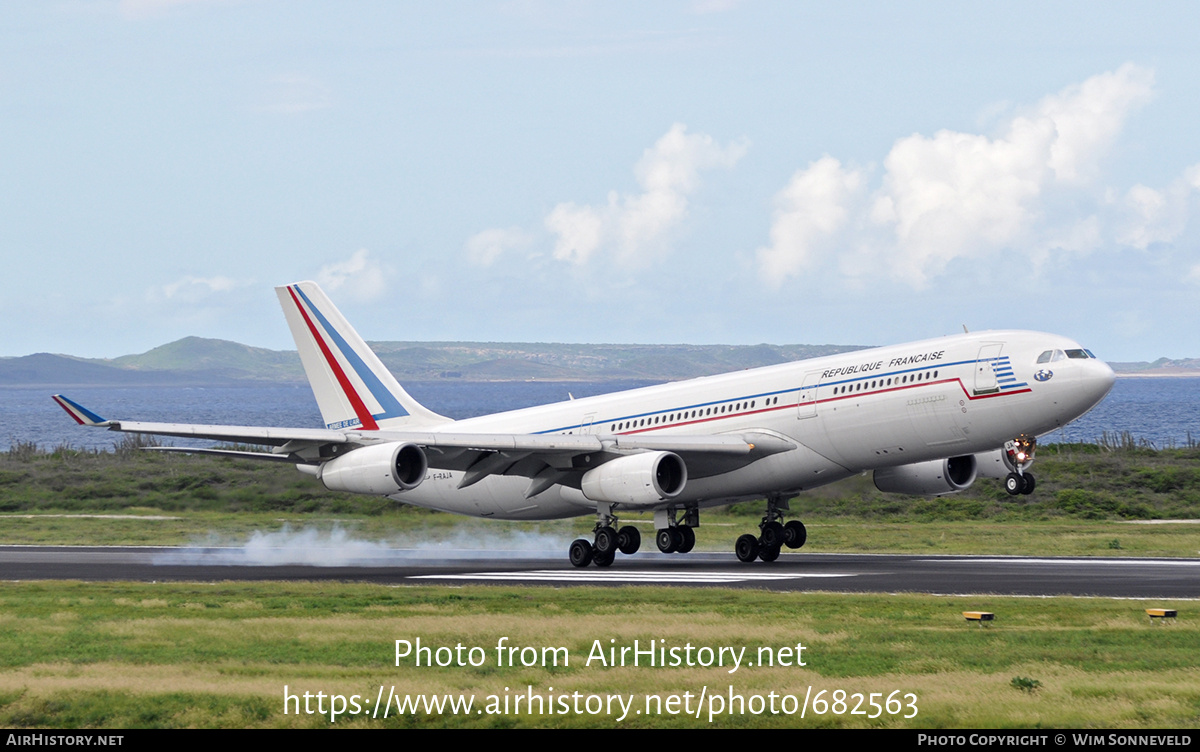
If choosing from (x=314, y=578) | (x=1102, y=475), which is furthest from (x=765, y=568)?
(x=1102, y=475)

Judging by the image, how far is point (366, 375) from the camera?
4494 cm

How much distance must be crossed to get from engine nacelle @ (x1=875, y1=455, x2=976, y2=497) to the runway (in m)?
2.14

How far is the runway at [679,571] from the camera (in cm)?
2948

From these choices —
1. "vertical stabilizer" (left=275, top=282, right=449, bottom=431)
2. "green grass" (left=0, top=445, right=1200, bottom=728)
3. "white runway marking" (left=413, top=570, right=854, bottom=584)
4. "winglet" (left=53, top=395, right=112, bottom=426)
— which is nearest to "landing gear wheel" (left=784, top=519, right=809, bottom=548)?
"green grass" (left=0, top=445, right=1200, bottom=728)

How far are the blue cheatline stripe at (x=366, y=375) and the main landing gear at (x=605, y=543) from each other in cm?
1029

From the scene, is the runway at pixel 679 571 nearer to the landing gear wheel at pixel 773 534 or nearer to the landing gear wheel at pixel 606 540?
the landing gear wheel at pixel 606 540

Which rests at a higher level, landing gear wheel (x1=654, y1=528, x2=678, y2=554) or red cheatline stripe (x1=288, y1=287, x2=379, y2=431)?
red cheatline stripe (x1=288, y1=287, x2=379, y2=431)

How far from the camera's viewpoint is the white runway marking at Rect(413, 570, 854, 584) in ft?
106

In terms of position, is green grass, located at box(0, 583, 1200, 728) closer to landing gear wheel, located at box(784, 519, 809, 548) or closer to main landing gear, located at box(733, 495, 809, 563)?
main landing gear, located at box(733, 495, 809, 563)

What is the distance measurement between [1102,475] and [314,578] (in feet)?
148

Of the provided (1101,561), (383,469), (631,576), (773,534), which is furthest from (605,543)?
(1101,561)

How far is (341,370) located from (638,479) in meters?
14.8
